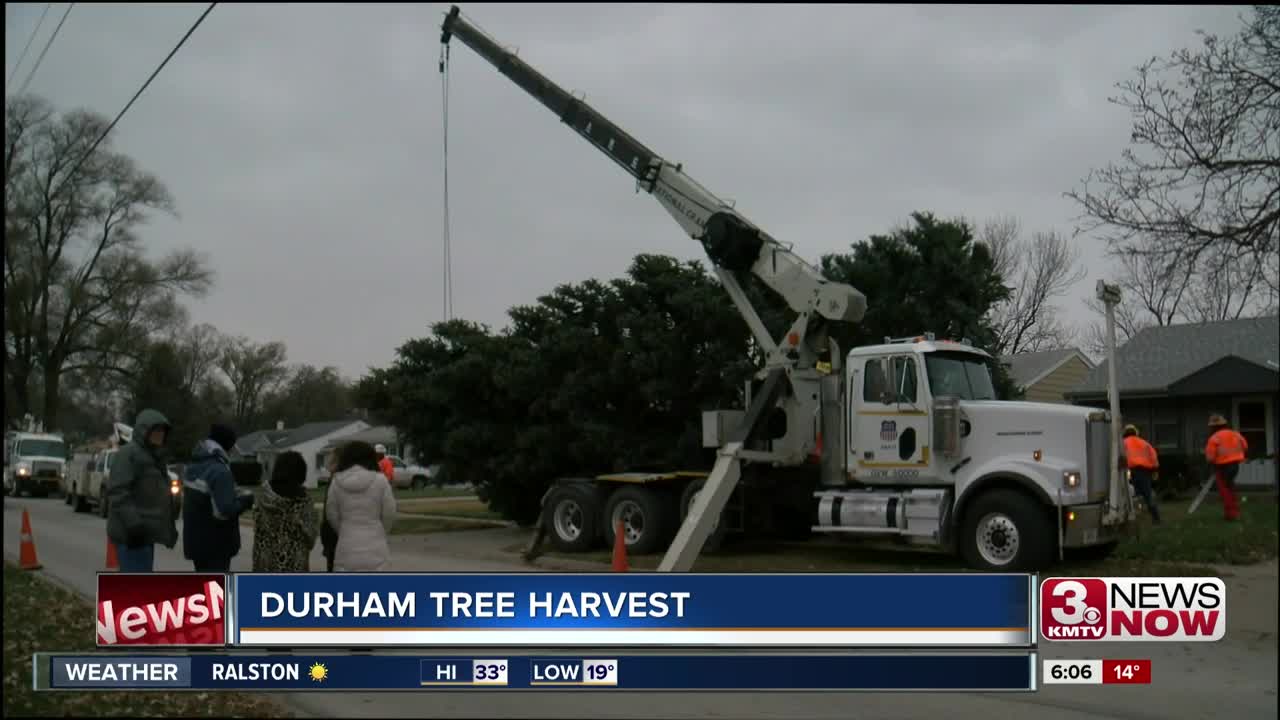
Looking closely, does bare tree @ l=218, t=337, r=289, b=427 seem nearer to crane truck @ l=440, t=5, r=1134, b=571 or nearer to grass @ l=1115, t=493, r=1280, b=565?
crane truck @ l=440, t=5, r=1134, b=571

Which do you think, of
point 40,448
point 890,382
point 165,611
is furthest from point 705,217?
point 40,448

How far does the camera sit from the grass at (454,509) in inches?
1024

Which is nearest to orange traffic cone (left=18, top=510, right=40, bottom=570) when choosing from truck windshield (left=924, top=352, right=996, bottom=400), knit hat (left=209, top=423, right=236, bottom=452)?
knit hat (left=209, top=423, right=236, bottom=452)

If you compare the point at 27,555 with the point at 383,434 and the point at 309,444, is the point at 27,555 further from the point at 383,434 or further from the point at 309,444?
the point at 383,434

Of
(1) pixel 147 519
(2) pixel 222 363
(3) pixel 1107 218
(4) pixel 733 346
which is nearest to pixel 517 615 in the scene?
(1) pixel 147 519

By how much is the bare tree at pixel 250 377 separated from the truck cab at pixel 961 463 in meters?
7.58

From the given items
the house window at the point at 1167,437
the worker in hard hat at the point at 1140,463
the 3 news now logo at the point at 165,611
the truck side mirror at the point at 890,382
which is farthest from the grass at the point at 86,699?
the house window at the point at 1167,437

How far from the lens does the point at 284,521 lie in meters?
8.05

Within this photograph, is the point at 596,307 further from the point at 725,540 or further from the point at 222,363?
the point at 222,363

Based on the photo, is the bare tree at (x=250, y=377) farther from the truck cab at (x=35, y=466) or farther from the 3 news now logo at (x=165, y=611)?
the truck cab at (x=35, y=466)

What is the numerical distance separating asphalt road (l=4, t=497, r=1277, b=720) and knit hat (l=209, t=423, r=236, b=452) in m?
2.29

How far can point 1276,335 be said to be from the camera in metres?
8.69

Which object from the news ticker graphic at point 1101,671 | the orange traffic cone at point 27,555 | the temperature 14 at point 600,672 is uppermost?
the temperature 14 at point 600,672

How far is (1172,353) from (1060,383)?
1472 mm
